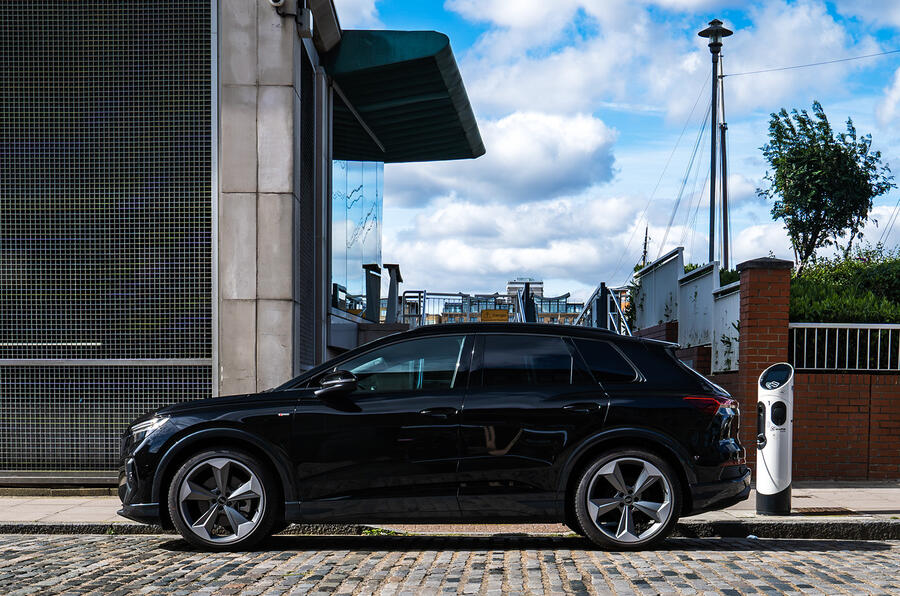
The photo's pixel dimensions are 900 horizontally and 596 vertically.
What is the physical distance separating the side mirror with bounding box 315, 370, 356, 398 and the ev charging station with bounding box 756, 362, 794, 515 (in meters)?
3.87

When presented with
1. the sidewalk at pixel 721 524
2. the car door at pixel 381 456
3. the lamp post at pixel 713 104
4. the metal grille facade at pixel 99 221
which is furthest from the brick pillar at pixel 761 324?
the lamp post at pixel 713 104

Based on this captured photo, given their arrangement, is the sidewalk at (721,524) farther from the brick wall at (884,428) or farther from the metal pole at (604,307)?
the metal pole at (604,307)

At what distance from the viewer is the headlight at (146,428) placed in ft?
24.1

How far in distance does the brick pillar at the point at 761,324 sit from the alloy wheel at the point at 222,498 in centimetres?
634

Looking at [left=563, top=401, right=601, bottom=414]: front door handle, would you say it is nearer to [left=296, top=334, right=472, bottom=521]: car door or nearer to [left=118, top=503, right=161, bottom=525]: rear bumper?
[left=296, top=334, right=472, bottom=521]: car door

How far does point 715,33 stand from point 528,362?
2401 centimetres

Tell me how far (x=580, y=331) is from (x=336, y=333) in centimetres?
875

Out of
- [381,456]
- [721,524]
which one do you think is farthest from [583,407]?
[721,524]

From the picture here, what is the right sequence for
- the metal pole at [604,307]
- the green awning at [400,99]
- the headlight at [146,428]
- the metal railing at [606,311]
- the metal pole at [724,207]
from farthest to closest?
the metal pole at [724,207]
the metal pole at [604,307]
the metal railing at [606,311]
the green awning at [400,99]
the headlight at [146,428]

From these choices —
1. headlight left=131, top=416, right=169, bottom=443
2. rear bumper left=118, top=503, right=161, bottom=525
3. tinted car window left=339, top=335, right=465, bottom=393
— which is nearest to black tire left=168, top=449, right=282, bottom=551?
rear bumper left=118, top=503, right=161, bottom=525

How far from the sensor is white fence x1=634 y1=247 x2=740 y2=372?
12.4 metres

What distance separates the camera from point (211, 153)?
37.3 feet

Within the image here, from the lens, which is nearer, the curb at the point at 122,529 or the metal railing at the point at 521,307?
the curb at the point at 122,529

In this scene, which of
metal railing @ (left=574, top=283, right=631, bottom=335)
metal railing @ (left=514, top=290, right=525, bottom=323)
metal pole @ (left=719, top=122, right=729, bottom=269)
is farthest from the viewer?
metal pole @ (left=719, top=122, right=729, bottom=269)
